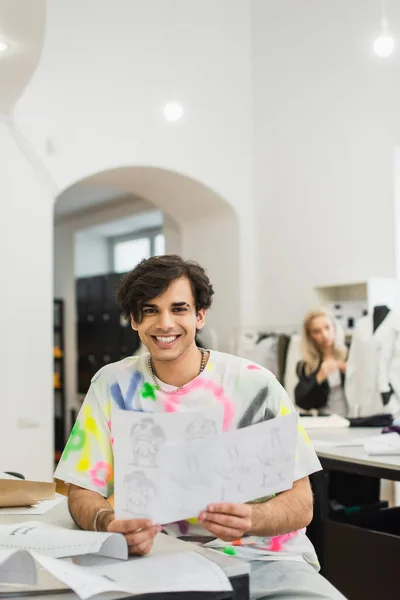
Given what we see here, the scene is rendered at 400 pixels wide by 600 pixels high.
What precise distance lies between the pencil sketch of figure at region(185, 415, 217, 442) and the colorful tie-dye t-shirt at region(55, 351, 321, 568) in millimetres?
410

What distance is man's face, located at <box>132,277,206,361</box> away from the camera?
196 centimetres

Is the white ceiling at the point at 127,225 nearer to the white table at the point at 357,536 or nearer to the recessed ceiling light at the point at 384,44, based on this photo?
the recessed ceiling light at the point at 384,44

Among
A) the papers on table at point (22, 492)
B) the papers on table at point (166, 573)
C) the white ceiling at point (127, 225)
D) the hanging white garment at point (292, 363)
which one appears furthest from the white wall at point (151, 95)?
the papers on table at point (166, 573)

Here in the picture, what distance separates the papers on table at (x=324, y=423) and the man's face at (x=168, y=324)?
6.97 feet

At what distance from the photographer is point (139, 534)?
1.50 meters

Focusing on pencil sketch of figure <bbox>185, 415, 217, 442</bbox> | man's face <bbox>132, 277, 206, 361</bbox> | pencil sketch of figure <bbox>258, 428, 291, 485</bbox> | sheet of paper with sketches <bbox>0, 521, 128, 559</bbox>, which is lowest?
sheet of paper with sketches <bbox>0, 521, 128, 559</bbox>

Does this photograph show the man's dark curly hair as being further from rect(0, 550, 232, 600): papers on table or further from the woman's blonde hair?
the woman's blonde hair

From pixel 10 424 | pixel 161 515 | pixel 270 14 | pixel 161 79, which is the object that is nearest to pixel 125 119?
pixel 161 79

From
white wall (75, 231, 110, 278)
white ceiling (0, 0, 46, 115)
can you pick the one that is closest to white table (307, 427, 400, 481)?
white ceiling (0, 0, 46, 115)

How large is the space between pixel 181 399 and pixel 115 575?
0.62 m

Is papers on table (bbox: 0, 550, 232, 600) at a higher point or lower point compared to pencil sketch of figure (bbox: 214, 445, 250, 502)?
lower

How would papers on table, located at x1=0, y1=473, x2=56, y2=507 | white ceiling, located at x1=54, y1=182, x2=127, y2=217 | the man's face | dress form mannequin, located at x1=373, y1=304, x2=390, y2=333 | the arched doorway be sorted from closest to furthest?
A: the man's face < papers on table, located at x1=0, y1=473, x2=56, y2=507 < dress form mannequin, located at x1=373, y1=304, x2=390, y2=333 < the arched doorway < white ceiling, located at x1=54, y1=182, x2=127, y2=217

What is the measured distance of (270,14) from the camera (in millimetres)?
7383

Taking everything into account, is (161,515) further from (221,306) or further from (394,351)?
(221,306)
